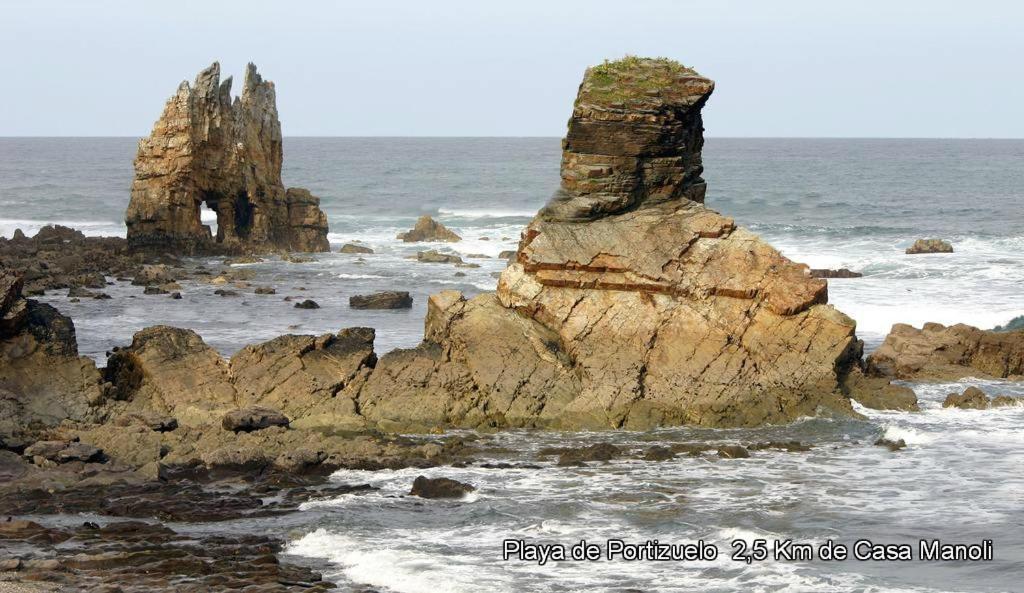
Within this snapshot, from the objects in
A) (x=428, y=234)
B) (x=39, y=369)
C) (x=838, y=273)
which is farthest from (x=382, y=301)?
(x=428, y=234)

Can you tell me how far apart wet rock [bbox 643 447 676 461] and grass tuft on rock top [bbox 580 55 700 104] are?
7.54 meters

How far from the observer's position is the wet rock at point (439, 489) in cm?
1898

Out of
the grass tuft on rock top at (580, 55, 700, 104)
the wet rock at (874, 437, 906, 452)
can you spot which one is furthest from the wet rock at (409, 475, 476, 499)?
the grass tuft on rock top at (580, 55, 700, 104)

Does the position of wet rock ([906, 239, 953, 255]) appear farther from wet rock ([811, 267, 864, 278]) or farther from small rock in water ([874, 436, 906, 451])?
small rock in water ([874, 436, 906, 451])

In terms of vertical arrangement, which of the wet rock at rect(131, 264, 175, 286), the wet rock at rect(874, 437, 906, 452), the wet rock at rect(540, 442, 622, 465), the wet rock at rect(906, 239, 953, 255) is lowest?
the wet rock at rect(540, 442, 622, 465)

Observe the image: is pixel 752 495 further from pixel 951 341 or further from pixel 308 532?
pixel 951 341

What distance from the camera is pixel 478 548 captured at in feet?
55.2

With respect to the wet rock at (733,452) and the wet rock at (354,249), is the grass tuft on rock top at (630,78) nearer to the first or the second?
the wet rock at (733,452)

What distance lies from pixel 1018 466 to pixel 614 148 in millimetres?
9716

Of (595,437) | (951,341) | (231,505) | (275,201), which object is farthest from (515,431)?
(275,201)

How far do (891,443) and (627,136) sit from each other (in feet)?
26.1

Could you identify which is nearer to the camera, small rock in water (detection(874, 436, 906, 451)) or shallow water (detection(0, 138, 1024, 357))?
small rock in water (detection(874, 436, 906, 451))

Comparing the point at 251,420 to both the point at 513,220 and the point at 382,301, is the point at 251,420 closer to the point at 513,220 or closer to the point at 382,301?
the point at 382,301

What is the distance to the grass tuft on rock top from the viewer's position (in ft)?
82.8
